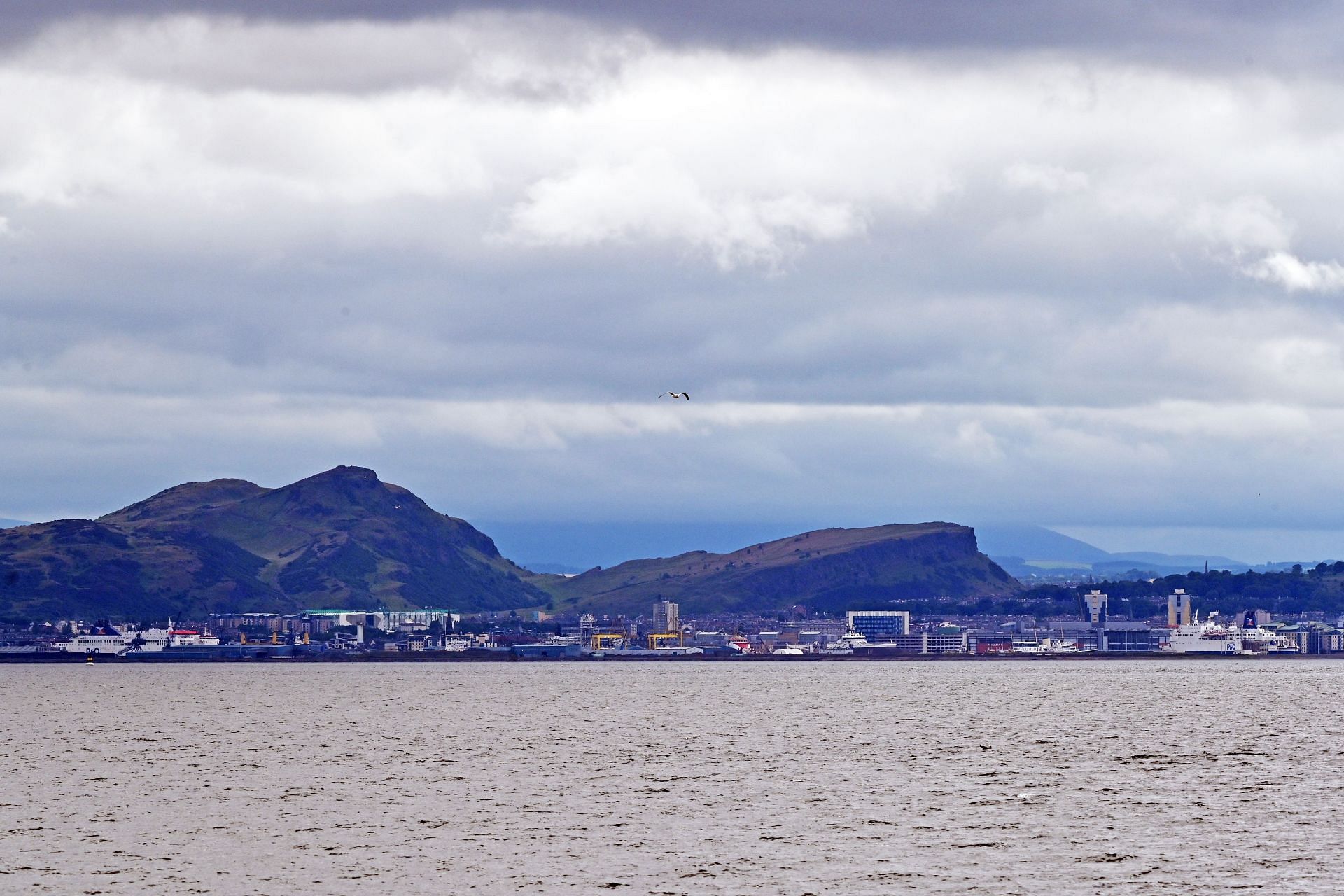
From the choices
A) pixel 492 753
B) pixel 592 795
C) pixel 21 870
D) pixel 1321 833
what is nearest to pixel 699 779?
pixel 592 795

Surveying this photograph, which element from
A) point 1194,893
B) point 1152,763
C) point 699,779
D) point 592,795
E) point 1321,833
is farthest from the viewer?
point 1152,763

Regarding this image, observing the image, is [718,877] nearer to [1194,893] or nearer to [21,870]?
[1194,893]

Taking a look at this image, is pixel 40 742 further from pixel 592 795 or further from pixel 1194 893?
pixel 1194 893

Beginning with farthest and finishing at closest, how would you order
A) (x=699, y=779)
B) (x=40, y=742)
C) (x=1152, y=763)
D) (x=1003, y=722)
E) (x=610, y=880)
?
(x=1003, y=722)
(x=40, y=742)
(x=1152, y=763)
(x=699, y=779)
(x=610, y=880)

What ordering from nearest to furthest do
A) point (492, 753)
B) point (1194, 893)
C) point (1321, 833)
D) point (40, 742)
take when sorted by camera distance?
point (1194, 893) → point (1321, 833) → point (492, 753) → point (40, 742)

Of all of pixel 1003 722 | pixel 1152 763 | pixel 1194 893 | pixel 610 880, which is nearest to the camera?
pixel 1194 893

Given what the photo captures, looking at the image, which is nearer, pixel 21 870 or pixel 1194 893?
pixel 1194 893

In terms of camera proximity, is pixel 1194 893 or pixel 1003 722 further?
pixel 1003 722

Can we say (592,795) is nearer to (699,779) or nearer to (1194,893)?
(699,779)

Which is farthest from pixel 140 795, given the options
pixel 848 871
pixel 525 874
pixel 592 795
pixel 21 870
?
pixel 848 871
